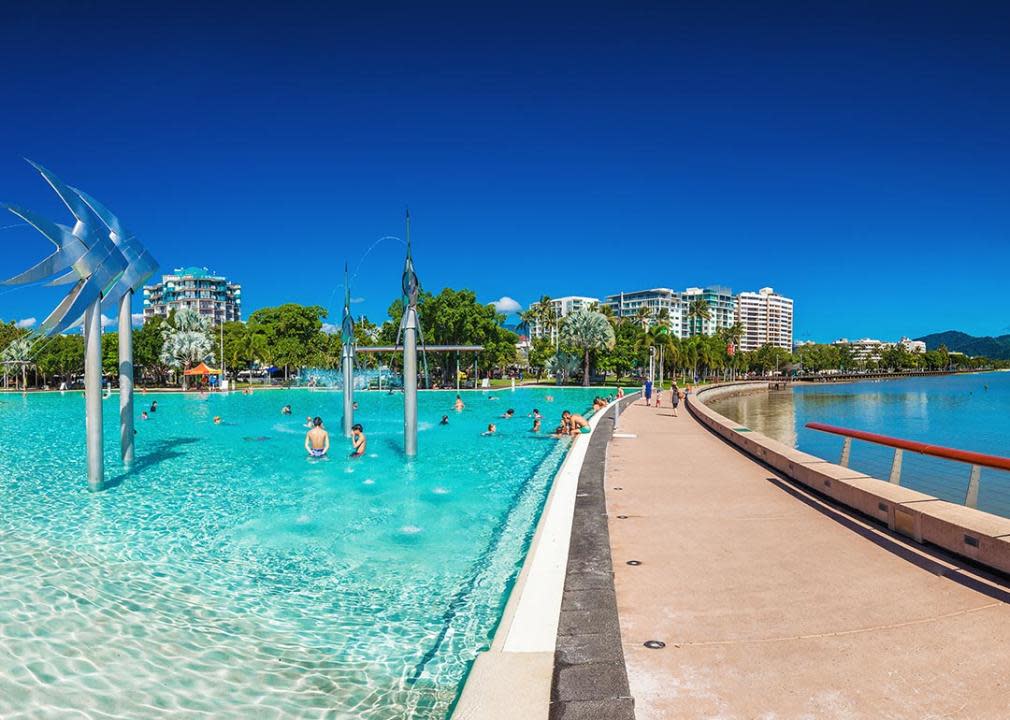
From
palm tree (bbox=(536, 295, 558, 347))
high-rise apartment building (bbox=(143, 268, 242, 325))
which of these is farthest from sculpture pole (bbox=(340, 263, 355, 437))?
high-rise apartment building (bbox=(143, 268, 242, 325))

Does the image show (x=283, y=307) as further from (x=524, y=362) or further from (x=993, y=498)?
(x=993, y=498)

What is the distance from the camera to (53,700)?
4355 millimetres

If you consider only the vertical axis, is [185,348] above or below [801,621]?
above

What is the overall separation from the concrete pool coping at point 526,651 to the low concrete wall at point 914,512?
2.94m

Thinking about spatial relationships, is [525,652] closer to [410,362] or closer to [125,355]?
[410,362]

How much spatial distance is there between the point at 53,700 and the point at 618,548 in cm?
481

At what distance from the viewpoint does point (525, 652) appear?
3764 millimetres

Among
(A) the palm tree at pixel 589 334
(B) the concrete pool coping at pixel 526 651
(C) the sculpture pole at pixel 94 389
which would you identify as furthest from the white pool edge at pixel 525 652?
(A) the palm tree at pixel 589 334

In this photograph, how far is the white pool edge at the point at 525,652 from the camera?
3182 millimetres

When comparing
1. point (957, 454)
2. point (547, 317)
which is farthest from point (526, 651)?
point (547, 317)

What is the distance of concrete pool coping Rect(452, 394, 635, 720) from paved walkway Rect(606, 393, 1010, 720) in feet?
1.67

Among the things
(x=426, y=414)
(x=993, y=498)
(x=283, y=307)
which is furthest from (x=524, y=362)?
(x=993, y=498)

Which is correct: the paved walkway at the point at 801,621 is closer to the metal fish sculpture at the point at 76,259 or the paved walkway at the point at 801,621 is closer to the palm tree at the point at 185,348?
the metal fish sculpture at the point at 76,259

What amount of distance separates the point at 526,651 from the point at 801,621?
1.93 meters
